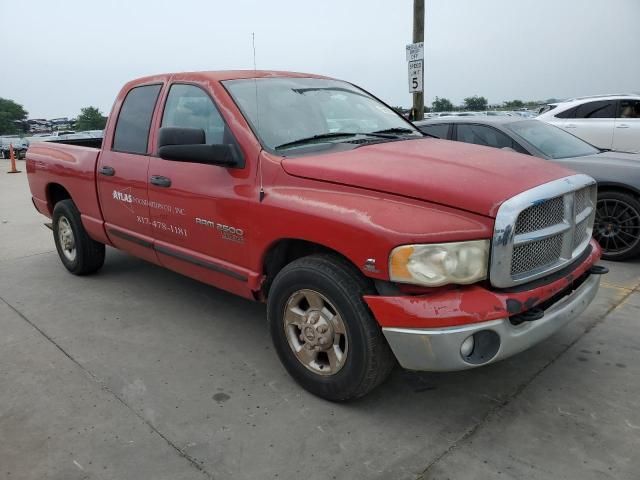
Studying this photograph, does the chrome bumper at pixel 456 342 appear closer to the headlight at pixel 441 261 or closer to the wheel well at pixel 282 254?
the headlight at pixel 441 261

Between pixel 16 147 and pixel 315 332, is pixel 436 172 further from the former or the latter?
pixel 16 147

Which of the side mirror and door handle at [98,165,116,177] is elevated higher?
the side mirror

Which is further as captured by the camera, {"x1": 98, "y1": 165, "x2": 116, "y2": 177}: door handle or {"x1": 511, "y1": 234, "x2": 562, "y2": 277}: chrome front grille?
{"x1": 98, "y1": 165, "x2": 116, "y2": 177}: door handle

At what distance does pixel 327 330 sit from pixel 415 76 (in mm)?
8310

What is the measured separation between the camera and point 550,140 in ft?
20.0

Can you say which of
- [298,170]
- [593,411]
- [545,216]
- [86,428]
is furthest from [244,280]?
[593,411]

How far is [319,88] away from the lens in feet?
13.0

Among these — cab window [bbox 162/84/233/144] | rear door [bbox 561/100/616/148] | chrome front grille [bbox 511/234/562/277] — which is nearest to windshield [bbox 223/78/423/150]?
cab window [bbox 162/84/233/144]

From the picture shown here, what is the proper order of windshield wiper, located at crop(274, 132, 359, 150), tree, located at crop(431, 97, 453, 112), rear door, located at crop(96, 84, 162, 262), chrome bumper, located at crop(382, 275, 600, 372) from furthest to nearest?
tree, located at crop(431, 97, 453, 112) < rear door, located at crop(96, 84, 162, 262) < windshield wiper, located at crop(274, 132, 359, 150) < chrome bumper, located at crop(382, 275, 600, 372)

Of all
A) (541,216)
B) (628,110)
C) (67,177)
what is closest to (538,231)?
(541,216)

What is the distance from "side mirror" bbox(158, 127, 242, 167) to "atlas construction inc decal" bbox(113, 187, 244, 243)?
407mm

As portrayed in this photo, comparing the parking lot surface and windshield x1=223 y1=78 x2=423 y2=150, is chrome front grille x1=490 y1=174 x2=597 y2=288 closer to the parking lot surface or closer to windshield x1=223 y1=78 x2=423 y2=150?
the parking lot surface

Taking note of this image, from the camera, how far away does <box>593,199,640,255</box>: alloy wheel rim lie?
5.44 meters

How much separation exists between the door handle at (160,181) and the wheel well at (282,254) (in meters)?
1.03
